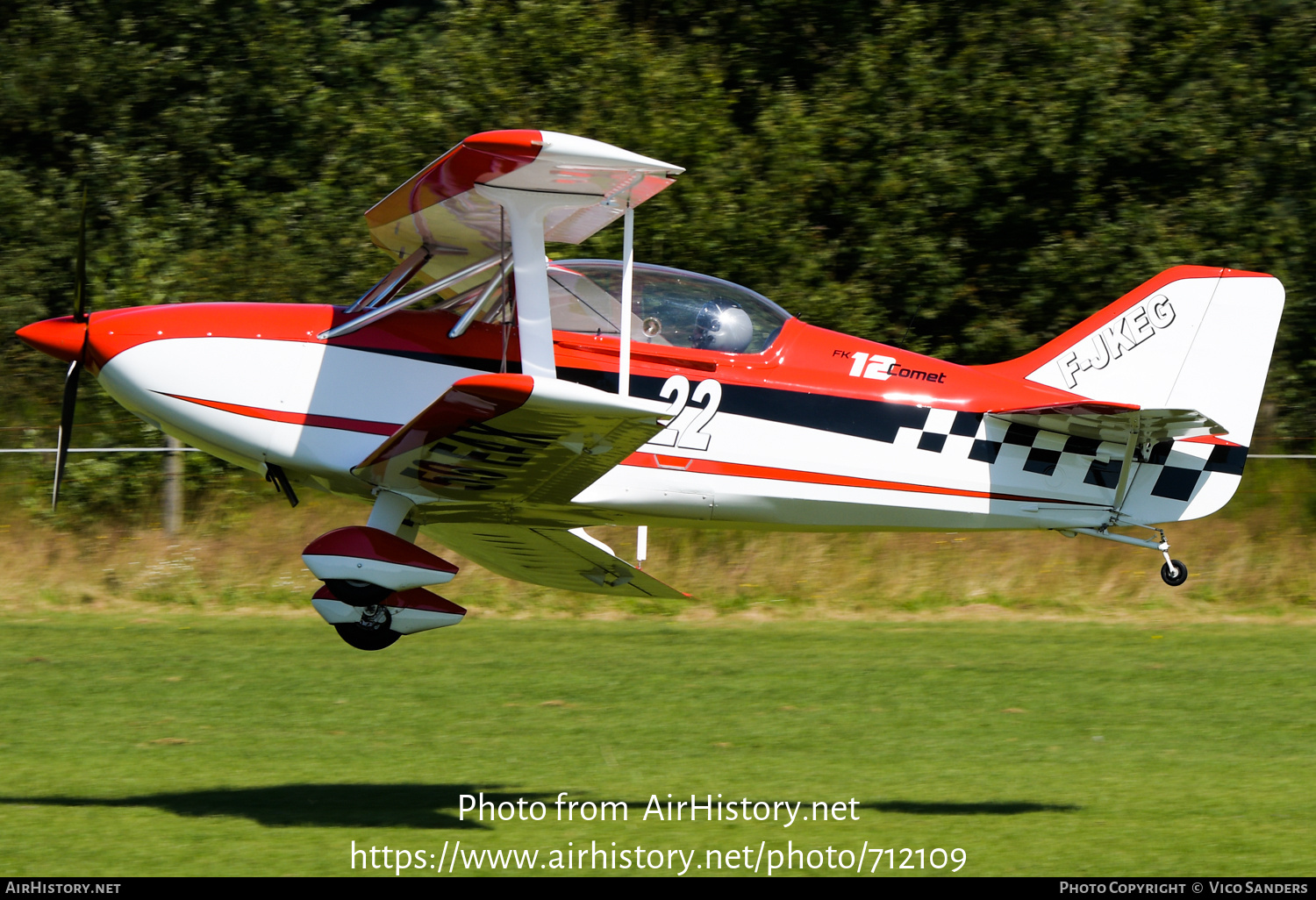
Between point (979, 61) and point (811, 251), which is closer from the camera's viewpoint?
point (811, 251)

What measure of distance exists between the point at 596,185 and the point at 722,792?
356 centimetres

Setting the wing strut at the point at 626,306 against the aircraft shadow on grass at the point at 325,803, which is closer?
the wing strut at the point at 626,306

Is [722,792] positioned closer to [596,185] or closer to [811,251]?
[596,185]

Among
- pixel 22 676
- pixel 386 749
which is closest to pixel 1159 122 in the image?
pixel 386 749

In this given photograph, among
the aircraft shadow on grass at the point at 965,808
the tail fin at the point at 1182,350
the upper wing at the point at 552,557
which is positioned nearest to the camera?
the tail fin at the point at 1182,350

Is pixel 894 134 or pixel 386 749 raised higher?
pixel 894 134

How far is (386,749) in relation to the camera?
8.70 metres

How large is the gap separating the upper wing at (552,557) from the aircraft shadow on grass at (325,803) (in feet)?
4.83

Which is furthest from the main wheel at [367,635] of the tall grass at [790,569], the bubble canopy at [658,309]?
the tall grass at [790,569]

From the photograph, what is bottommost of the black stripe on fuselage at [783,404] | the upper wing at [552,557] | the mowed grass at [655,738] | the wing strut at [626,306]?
the mowed grass at [655,738]

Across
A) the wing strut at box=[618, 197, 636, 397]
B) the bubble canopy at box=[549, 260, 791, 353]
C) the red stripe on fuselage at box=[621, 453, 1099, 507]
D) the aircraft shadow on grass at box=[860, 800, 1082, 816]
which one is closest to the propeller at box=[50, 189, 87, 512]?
the bubble canopy at box=[549, 260, 791, 353]

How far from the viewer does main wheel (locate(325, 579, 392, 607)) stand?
662 cm

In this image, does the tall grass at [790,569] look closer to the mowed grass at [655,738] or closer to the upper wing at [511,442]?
the mowed grass at [655,738]

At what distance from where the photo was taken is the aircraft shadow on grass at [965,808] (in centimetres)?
757
